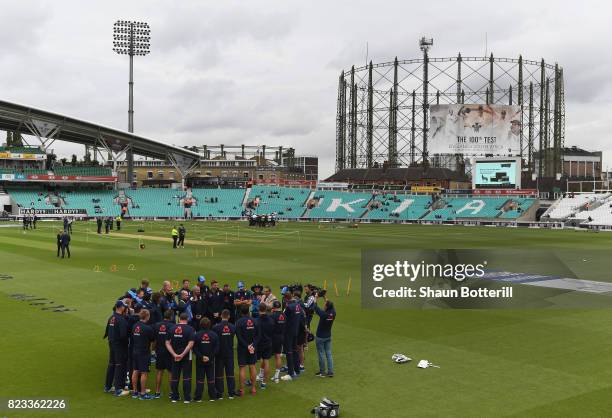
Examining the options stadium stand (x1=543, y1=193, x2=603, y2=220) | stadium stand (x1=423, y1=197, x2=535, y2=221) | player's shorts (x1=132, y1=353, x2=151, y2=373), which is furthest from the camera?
stadium stand (x1=423, y1=197, x2=535, y2=221)

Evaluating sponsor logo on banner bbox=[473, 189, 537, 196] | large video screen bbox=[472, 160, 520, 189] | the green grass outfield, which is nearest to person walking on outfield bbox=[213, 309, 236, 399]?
the green grass outfield

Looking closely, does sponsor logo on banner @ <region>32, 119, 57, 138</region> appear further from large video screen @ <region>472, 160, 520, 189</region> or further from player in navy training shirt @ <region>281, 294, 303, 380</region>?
player in navy training shirt @ <region>281, 294, 303, 380</region>

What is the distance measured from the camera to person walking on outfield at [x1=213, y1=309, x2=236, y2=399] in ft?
36.8

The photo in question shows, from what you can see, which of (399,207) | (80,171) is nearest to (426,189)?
(399,207)

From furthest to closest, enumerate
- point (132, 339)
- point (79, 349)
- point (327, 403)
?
point (79, 349)
point (132, 339)
point (327, 403)

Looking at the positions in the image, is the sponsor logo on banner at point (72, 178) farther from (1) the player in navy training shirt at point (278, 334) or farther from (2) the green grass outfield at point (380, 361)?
(1) the player in navy training shirt at point (278, 334)

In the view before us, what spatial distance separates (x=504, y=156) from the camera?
→ 98750 millimetres

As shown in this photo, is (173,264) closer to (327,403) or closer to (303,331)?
(303,331)

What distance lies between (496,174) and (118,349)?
306ft

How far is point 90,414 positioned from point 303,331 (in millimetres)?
4721

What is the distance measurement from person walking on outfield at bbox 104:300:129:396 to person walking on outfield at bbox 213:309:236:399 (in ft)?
6.17

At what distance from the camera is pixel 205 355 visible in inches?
431

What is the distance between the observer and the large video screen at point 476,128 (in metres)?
95.8

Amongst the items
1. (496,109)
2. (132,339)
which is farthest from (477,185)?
(132,339)
